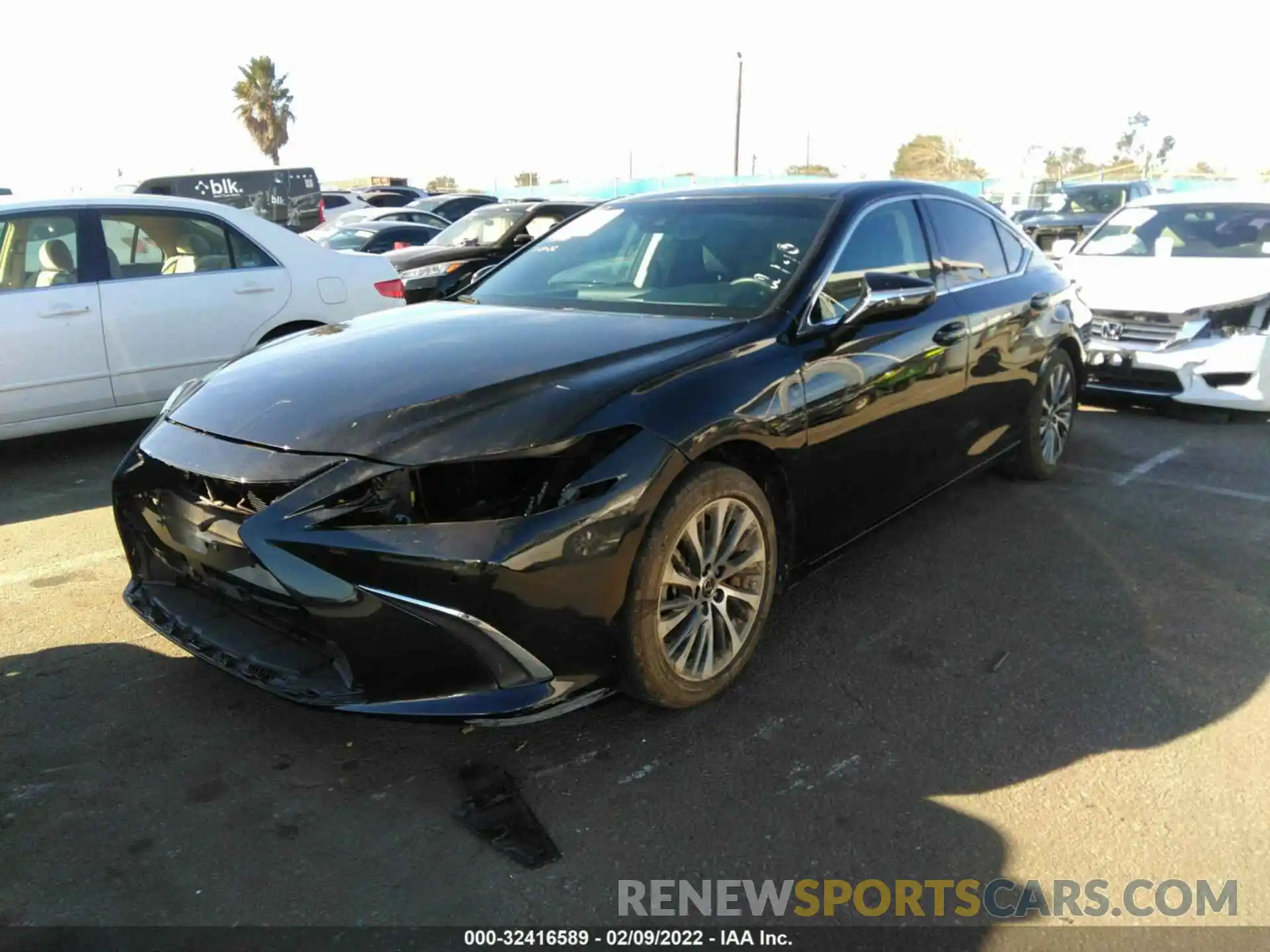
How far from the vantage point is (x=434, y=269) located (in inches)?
390

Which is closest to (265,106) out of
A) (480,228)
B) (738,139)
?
(738,139)

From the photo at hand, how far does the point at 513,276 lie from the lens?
4152 mm

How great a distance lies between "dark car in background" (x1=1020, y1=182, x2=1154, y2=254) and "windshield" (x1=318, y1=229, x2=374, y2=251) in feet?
34.1

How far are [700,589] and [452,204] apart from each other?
20737 mm

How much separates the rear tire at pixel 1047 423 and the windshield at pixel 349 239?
35.5ft

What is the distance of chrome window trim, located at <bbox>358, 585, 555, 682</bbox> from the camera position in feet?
7.83

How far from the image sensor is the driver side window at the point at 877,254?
346cm

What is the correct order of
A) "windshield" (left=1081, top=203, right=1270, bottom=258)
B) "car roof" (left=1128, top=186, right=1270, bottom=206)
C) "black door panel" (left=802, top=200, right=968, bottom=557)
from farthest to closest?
"car roof" (left=1128, top=186, right=1270, bottom=206)
"windshield" (left=1081, top=203, right=1270, bottom=258)
"black door panel" (left=802, top=200, right=968, bottom=557)

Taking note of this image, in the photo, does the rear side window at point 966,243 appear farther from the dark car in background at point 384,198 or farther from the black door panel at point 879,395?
the dark car in background at point 384,198

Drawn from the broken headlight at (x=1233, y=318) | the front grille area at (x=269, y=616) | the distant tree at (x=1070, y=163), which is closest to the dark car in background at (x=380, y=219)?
the broken headlight at (x=1233, y=318)

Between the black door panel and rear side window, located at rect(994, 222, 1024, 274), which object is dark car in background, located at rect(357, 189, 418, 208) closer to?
rear side window, located at rect(994, 222, 1024, 274)

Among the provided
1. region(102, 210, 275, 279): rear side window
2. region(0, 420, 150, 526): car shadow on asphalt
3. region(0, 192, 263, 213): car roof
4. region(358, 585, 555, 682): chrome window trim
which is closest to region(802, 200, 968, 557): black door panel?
region(358, 585, 555, 682): chrome window trim

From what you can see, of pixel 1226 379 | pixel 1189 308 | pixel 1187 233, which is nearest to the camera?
pixel 1226 379

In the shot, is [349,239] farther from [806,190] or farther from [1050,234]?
[806,190]
